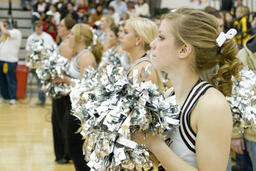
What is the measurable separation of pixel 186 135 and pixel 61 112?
133 inches

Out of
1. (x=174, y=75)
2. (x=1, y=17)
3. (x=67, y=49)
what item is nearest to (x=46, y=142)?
(x=67, y=49)

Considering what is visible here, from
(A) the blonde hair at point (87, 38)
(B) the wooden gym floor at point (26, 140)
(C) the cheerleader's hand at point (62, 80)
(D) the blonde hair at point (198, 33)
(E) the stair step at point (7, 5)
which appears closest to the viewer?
(D) the blonde hair at point (198, 33)

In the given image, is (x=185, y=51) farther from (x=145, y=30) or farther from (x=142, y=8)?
(x=142, y=8)

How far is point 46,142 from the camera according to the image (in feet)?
21.3

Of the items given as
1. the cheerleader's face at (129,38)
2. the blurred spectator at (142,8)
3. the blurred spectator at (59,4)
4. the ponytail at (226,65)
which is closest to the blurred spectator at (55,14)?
the blurred spectator at (59,4)

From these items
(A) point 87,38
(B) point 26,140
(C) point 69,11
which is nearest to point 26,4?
(C) point 69,11

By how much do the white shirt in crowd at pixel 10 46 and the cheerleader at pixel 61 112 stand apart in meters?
4.65

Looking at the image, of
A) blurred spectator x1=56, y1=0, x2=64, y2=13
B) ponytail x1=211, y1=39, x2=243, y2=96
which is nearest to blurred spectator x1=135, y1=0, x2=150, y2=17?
blurred spectator x1=56, y1=0, x2=64, y2=13

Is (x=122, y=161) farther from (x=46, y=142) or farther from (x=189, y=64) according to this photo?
(x=46, y=142)

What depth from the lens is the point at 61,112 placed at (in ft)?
16.2

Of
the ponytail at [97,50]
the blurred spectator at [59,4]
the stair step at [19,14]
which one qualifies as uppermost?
the ponytail at [97,50]

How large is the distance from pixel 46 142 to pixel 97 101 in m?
4.95

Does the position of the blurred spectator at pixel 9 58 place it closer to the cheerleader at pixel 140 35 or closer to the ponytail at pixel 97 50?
the ponytail at pixel 97 50

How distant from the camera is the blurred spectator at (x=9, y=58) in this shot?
9648mm
